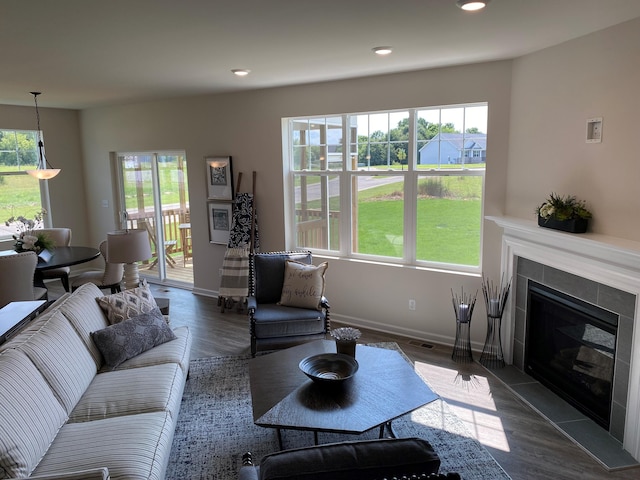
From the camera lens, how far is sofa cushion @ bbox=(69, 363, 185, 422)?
8.77 feet

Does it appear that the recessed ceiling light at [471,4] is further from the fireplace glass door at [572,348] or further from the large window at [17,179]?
the large window at [17,179]

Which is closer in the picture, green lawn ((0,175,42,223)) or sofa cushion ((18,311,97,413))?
sofa cushion ((18,311,97,413))

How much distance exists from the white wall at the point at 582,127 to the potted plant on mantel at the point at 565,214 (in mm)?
59

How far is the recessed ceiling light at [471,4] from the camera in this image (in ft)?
7.97

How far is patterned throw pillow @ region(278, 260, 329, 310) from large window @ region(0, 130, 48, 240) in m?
4.77

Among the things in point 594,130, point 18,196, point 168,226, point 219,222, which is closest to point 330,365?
point 594,130

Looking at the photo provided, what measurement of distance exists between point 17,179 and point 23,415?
5.79 metres

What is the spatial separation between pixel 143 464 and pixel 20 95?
17.3 feet

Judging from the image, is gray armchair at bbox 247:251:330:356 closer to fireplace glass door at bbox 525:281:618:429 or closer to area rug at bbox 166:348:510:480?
area rug at bbox 166:348:510:480

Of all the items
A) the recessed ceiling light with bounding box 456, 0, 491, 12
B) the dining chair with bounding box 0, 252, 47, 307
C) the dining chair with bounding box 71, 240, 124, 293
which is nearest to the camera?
the recessed ceiling light with bounding box 456, 0, 491, 12

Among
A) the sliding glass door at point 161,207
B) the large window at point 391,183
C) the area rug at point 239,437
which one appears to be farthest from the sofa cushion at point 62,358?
the sliding glass door at point 161,207

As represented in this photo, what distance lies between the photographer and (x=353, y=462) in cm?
149

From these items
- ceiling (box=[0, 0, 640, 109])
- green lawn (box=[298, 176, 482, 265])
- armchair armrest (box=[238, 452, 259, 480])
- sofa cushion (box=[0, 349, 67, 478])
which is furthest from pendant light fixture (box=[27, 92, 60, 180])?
armchair armrest (box=[238, 452, 259, 480])

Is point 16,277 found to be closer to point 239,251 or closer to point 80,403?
point 239,251
